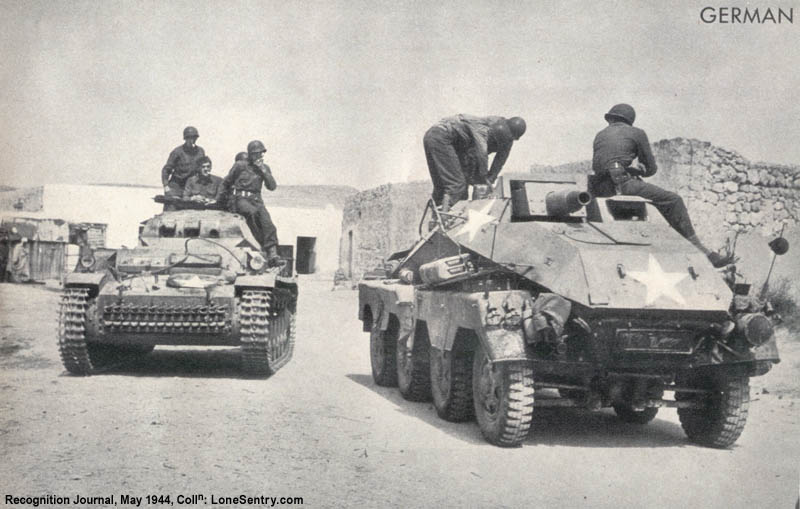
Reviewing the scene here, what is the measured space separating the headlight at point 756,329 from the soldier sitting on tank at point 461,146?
314 centimetres

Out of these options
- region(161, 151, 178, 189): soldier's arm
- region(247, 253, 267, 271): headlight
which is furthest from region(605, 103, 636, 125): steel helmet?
region(161, 151, 178, 189): soldier's arm

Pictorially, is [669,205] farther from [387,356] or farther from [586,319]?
[387,356]

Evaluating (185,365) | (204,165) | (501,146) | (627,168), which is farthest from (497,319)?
(204,165)

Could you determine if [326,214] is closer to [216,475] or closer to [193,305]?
[193,305]

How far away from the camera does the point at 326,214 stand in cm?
3688

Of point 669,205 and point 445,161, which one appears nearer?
point 669,205

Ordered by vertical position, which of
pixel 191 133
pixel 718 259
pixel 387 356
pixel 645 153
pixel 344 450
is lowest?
pixel 344 450

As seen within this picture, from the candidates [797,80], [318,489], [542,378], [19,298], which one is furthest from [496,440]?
[19,298]

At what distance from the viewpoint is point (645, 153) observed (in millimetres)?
7070

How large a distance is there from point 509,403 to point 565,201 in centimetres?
155

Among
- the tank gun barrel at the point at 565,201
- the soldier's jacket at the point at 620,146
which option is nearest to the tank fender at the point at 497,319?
the tank gun barrel at the point at 565,201

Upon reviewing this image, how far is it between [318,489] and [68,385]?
4281mm

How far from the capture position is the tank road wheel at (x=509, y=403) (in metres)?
5.63

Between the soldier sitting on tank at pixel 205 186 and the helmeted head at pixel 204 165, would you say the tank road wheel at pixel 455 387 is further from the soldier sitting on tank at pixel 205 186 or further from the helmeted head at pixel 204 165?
the helmeted head at pixel 204 165
